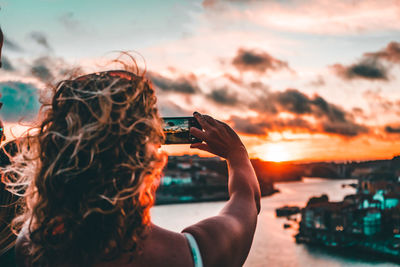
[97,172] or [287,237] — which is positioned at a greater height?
[97,172]

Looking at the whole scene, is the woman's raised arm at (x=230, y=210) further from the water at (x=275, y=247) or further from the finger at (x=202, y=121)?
the water at (x=275, y=247)

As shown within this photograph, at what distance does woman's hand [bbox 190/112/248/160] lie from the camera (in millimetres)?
609

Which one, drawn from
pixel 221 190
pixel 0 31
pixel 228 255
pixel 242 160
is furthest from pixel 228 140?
pixel 221 190

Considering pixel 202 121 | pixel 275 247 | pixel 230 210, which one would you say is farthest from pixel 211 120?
pixel 275 247

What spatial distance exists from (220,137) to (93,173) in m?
0.24

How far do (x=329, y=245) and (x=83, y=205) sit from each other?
1081 inches

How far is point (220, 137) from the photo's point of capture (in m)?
0.61

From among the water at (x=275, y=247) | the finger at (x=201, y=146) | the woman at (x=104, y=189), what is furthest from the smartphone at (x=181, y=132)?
the water at (x=275, y=247)

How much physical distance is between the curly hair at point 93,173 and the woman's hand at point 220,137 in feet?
0.48

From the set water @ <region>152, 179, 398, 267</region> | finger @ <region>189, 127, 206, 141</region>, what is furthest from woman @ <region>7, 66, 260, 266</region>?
water @ <region>152, 179, 398, 267</region>

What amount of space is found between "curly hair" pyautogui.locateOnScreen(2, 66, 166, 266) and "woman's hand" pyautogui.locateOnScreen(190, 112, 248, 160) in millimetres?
146

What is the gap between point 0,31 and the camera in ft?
2.54

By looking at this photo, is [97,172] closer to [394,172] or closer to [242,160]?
[242,160]

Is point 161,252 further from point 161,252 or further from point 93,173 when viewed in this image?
point 93,173
